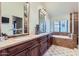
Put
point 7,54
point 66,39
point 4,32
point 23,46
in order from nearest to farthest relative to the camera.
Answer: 1. point 7,54
2. point 23,46
3. point 4,32
4. point 66,39

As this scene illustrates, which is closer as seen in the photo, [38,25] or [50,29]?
[38,25]

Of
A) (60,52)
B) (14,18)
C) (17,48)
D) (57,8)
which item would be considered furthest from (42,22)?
(17,48)

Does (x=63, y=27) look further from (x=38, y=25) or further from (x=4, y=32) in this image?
(x=4, y=32)

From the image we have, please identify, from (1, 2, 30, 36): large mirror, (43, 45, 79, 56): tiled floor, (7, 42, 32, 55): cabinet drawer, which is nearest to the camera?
(7, 42, 32, 55): cabinet drawer

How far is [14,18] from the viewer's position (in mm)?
2908

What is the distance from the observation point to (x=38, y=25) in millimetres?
4402

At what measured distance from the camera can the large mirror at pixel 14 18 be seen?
256 centimetres

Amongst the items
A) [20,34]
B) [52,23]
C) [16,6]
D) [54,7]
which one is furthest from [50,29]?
[16,6]

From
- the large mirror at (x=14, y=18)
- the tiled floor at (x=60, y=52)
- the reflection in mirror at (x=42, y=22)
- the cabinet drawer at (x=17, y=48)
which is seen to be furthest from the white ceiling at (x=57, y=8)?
the cabinet drawer at (x=17, y=48)

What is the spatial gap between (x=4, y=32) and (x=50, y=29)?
9.45 ft

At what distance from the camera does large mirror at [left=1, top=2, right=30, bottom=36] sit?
256 centimetres

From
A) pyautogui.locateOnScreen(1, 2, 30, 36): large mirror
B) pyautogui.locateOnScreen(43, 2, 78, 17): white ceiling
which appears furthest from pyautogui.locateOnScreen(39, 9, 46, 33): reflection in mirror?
pyautogui.locateOnScreen(1, 2, 30, 36): large mirror

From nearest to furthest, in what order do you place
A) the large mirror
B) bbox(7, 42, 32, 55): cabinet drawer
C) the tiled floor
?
bbox(7, 42, 32, 55): cabinet drawer < the large mirror < the tiled floor

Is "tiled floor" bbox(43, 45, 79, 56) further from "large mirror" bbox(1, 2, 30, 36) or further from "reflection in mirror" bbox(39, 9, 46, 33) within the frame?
"large mirror" bbox(1, 2, 30, 36)
